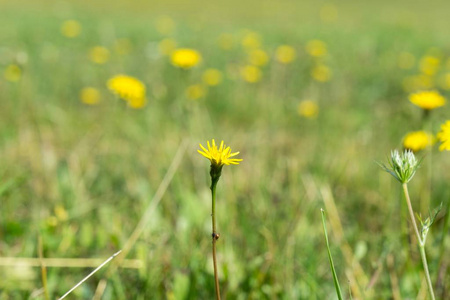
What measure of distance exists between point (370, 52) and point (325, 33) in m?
1.93

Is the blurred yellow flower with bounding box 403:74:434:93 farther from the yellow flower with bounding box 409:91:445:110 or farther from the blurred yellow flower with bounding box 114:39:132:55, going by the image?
the blurred yellow flower with bounding box 114:39:132:55

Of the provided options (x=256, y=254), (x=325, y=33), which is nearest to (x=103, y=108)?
(x=256, y=254)

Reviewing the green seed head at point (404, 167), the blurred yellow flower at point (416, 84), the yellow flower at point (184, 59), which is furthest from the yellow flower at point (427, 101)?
the blurred yellow flower at point (416, 84)

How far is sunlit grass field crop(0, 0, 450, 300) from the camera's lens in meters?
1.25

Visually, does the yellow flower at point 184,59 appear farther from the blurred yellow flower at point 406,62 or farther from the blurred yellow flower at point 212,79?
Result: the blurred yellow flower at point 406,62

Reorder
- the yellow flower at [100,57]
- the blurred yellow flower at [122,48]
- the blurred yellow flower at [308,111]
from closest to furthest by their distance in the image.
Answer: the blurred yellow flower at [308,111], the yellow flower at [100,57], the blurred yellow flower at [122,48]

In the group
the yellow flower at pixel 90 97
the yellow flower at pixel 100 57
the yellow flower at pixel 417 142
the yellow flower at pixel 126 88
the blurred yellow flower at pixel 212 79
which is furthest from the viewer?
the yellow flower at pixel 100 57

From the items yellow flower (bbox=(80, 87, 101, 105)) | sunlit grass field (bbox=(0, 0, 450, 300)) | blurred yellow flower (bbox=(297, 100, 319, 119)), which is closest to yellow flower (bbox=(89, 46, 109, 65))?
sunlit grass field (bbox=(0, 0, 450, 300))

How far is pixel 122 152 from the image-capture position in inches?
87.0

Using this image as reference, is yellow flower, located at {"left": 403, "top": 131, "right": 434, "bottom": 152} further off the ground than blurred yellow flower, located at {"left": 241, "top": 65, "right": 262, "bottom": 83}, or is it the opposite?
blurred yellow flower, located at {"left": 241, "top": 65, "right": 262, "bottom": 83}

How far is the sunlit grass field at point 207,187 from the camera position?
1.25m

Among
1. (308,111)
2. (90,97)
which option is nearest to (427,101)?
(308,111)

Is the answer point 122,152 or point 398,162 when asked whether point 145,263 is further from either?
point 122,152

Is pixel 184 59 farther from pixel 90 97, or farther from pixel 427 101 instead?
pixel 427 101
